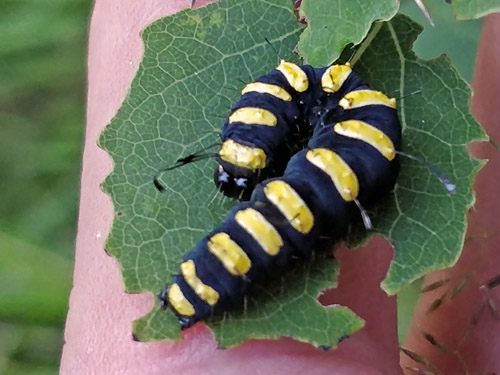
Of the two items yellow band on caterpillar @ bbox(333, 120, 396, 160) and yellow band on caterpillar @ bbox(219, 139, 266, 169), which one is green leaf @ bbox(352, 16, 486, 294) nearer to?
yellow band on caterpillar @ bbox(333, 120, 396, 160)

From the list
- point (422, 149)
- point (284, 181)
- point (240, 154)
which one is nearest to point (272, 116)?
point (240, 154)

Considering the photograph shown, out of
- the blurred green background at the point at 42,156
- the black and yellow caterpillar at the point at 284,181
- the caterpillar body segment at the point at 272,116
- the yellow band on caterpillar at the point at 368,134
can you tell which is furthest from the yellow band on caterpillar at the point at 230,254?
the blurred green background at the point at 42,156

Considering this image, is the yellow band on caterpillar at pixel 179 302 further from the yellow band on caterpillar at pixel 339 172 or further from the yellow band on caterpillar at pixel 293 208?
the yellow band on caterpillar at pixel 339 172

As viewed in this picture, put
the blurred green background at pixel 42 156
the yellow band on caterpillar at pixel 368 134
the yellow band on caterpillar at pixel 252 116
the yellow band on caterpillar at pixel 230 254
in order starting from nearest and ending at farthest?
the yellow band on caterpillar at pixel 230 254, the yellow band on caterpillar at pixel 368 134, the yellow band on caterpillar at pixel 252 116, the blurred green background at pixel 42 156

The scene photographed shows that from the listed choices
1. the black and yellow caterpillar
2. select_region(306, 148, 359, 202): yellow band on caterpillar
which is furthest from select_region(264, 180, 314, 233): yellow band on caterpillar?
select_region(306, 148, 359, 202): yellow band on caterpillar

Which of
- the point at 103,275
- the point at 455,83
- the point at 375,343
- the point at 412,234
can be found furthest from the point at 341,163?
the point at 103,275

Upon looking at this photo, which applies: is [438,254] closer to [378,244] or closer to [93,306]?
[378,244]
